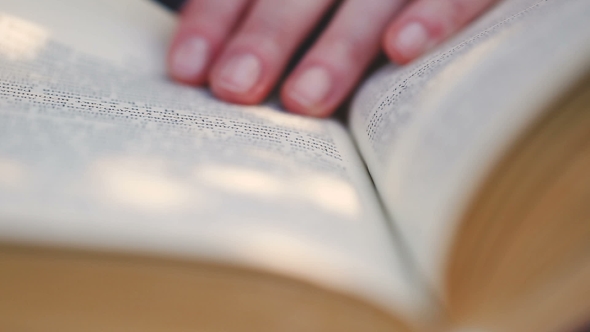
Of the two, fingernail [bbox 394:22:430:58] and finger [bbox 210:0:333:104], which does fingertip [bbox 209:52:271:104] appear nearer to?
finger [bbox 210:0:333:104]

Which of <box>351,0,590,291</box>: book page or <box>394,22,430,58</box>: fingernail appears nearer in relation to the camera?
<box>351,0,590,291</box>: book page

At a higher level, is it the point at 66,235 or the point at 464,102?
the point at 464,102

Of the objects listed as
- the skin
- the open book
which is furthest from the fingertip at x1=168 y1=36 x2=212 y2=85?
the open book

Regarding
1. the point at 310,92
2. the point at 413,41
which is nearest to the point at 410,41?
the point at 413,41

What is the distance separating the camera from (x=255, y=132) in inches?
15.7

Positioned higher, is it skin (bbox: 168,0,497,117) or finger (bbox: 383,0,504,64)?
finger (bbox: 383,0,504,64)

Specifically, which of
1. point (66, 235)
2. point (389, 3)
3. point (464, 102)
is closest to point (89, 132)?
point (66, 235)

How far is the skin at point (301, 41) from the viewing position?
48cm

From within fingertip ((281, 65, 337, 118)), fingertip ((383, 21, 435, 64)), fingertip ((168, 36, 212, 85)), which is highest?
fingertip ((383, 21, 435, 64))

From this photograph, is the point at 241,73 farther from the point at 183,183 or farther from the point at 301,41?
the point at 183,183

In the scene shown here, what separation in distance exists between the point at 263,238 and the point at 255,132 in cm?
15

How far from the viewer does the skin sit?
0.48 meters

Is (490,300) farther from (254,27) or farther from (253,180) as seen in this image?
(254,27)

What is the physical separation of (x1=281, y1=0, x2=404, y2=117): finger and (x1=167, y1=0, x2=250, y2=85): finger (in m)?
0.09
